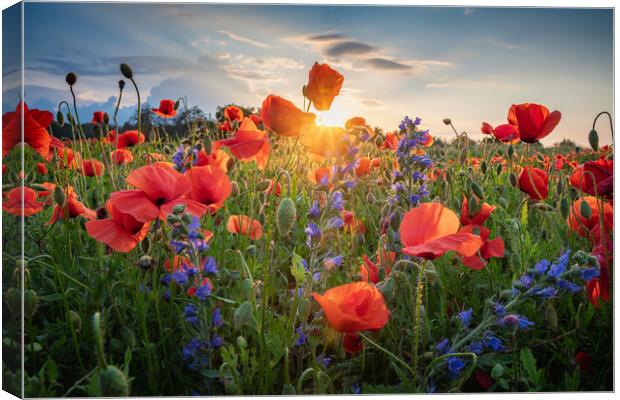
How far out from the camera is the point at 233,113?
6.98 feet

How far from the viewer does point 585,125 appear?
1813mm

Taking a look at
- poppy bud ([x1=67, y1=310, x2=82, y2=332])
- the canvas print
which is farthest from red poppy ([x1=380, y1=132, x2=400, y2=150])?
poppy bud ([x1=67, y1=310, x2=82, y2=332])

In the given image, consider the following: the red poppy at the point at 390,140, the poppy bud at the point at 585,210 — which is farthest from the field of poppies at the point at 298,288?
the red poppy at the point at 390,140

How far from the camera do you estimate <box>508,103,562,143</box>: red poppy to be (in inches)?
69.1

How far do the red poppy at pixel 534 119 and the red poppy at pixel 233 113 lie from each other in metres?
0.88

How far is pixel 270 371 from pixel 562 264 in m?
0.69

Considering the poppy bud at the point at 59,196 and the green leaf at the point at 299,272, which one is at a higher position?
the poppy bud at the point at 59,196

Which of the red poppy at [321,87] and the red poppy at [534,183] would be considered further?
the red poppy at [534,183]

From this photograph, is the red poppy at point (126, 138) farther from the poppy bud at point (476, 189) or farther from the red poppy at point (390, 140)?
the poppy bud at point (476, 189)

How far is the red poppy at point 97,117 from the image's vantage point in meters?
1.84

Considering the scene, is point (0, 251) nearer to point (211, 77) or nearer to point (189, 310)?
point (189, 310)

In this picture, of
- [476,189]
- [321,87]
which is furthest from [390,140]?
[321,87]

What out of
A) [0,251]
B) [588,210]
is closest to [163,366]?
[0,251]

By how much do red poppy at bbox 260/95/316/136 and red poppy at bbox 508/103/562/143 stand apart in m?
0.69
